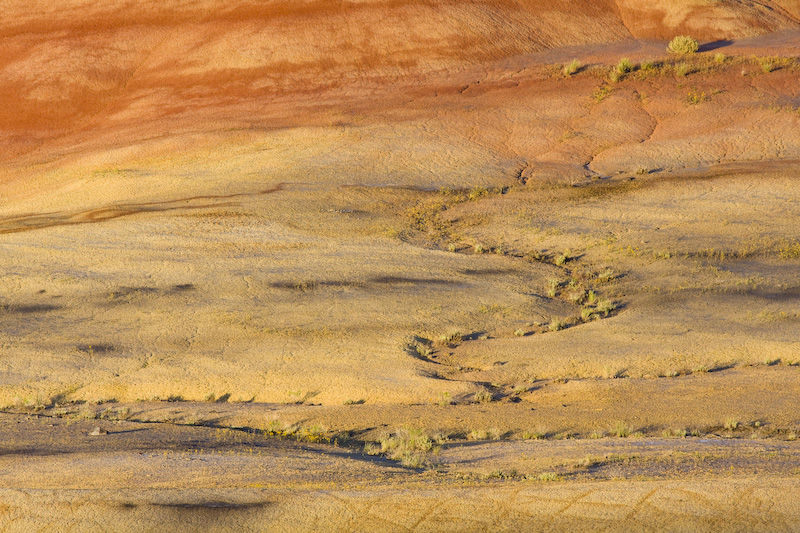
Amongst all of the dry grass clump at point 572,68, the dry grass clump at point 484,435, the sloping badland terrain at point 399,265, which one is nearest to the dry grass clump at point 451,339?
the sloping badland terrain at point 399,265

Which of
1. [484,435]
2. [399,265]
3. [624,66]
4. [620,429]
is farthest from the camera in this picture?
[624,66]

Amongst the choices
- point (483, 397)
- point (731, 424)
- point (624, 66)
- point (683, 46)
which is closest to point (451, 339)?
point (483, 397)

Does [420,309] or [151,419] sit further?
[420,309]

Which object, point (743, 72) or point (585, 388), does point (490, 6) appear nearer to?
point (743, 72)

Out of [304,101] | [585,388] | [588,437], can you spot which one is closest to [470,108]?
[304,101]

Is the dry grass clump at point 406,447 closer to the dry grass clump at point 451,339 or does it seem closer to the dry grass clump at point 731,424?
the dry grass clump at point 731,424

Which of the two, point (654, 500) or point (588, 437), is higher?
point (654, 500)

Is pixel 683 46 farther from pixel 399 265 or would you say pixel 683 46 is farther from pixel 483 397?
pixel 483 397
